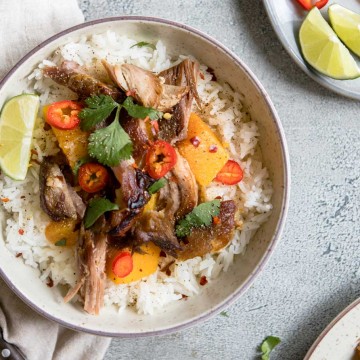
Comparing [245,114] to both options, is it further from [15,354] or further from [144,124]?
[15,354]

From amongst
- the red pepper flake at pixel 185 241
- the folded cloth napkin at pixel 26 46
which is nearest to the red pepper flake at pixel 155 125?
the red pepper flake at pixel 185 241

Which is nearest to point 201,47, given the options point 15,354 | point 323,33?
point 323,33

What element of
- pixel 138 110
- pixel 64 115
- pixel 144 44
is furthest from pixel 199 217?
pixel 144 44

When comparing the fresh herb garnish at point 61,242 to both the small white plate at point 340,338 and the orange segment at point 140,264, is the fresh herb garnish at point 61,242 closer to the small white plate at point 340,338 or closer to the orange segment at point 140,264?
the orange segment at point 140,264

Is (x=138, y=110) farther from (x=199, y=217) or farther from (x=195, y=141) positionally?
(x=199, y=217)

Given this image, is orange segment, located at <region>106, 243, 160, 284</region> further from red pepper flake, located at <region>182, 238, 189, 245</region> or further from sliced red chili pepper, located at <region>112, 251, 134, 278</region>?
red pepper flake, located at <region>182, 238, 189, 245</region>
